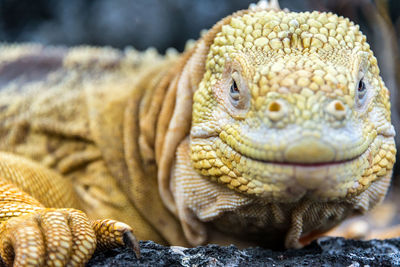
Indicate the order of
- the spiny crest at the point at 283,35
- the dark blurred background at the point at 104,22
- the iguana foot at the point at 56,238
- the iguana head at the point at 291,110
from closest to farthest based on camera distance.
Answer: the iguana foot at the point at 56,238 < the iguana head at the point at 291,110 < the spiny crest at the point at 283,35 < the dark blurred background at the point at 104,22

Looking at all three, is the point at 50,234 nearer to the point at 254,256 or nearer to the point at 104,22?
the point at 254,256

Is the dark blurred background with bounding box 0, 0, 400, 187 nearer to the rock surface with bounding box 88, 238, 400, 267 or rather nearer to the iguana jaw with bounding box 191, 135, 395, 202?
the iguana jaw with bounding box 191, 135, 395, 202

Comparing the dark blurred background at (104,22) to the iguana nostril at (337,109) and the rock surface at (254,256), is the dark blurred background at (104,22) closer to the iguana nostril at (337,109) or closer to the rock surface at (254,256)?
the rock surface at (254,256)

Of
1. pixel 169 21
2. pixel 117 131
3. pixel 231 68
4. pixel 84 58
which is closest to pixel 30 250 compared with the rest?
pixel 231 68

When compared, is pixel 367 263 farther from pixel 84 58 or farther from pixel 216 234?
pixel 84 58

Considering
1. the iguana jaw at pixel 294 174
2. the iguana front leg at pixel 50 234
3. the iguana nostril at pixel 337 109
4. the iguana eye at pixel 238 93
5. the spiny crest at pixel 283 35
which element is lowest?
the iguana front leg at pixel 50 234

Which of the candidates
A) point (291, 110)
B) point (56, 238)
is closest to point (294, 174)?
point (291, 110)

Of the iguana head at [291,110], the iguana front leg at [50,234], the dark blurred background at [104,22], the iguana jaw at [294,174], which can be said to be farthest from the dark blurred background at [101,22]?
the iguana front leg at [50,234]
